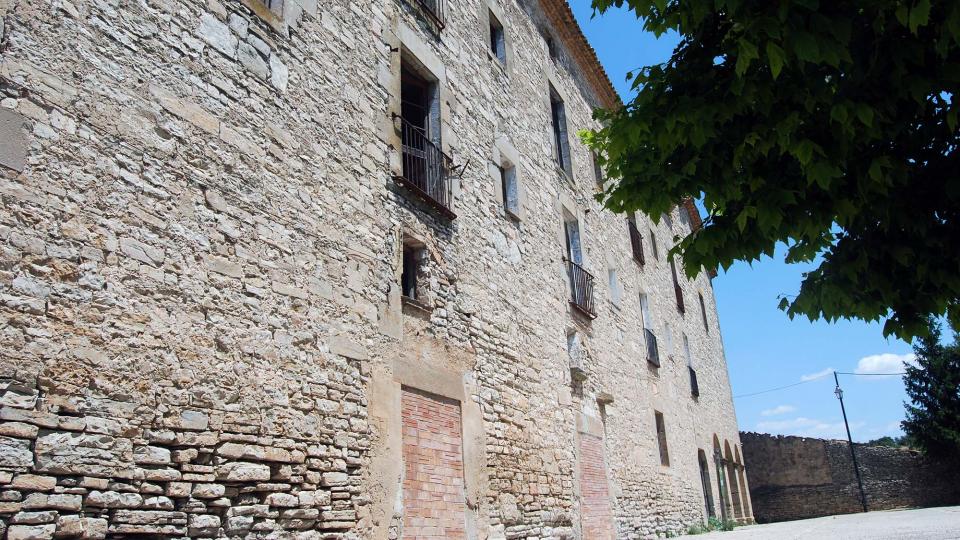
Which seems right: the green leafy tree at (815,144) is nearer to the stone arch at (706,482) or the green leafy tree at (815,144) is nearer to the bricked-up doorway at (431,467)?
the bricked-up doorway at (431,467)

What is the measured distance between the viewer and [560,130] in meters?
13.3

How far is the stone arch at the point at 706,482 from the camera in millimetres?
17158

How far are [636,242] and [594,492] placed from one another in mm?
7744

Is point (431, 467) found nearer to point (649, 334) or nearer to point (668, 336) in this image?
point (649, 334)

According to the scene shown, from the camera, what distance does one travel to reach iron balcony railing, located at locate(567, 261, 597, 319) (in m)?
11.3

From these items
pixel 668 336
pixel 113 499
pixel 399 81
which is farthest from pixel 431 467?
pixel 668 336

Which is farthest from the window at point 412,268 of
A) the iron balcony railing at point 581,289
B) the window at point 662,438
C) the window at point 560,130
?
the window at point 662,438

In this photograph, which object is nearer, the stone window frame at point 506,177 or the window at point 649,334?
the stone window frame at point 506,177

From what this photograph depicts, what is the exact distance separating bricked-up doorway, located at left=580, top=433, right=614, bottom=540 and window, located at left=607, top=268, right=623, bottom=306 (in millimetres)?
3528

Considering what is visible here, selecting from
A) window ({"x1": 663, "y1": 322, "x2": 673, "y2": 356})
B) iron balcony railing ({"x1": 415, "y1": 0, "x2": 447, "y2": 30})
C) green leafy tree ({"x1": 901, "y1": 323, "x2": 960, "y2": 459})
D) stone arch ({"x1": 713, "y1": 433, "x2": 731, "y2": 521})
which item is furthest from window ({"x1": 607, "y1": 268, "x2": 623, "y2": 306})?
green leafy tree ({"x1": 901, "y1": 323, "x2": 960, "y2": 459})

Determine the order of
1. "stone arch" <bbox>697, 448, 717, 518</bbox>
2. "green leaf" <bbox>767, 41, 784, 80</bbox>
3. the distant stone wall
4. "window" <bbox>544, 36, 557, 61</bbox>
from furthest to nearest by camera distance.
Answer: the distant stone wall
"stone arch" <bbox>697, 448, 717, 518</bbox>
"window" <bbox>544, 36, 557, 61</bbox>
"green leaf" <bbox>767, 41, 784, 80</bbox>

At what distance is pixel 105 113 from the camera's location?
14.8 ft

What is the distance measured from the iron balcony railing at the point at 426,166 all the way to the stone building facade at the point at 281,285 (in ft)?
0.12

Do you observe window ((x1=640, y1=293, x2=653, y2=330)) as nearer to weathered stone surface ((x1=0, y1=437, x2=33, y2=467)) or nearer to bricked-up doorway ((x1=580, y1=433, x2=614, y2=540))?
bricked-up doorway ((x1=580, y1=433, x2=614, y2=540))
